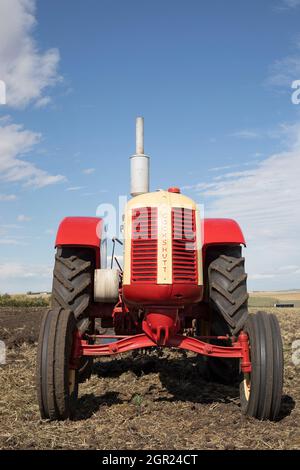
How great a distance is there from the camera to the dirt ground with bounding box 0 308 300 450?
14.9 feet

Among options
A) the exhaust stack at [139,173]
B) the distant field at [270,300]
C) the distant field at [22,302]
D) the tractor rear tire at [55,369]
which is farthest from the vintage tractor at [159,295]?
the distant field at [270,300]

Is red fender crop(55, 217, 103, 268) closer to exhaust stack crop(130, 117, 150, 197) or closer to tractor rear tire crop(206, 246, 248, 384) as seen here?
exhaust stack crop(130, 117, 150, 197)

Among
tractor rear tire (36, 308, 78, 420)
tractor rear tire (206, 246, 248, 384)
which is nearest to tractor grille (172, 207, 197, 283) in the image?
tractor rear tire (206, 246, 248, 384)

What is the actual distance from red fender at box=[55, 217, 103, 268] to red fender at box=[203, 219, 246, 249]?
1255 mm

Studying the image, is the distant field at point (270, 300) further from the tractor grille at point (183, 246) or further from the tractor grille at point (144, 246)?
the tractor grille at point (144, 246)

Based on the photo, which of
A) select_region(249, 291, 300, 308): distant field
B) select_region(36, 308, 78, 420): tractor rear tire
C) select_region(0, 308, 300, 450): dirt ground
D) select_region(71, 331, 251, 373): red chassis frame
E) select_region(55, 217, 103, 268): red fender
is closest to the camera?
select_region(0, 308, 300, 450): dirt ground

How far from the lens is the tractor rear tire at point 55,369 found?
5094 mm

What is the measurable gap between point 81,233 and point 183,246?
151 cm

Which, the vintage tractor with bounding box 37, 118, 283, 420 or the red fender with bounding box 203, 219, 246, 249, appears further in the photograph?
the red fender with bounding box 203, 219, 246, 249

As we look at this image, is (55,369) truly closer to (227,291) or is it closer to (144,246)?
(144,246)

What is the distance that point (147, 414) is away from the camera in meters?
5.52

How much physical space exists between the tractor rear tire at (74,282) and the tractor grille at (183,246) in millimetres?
1367
